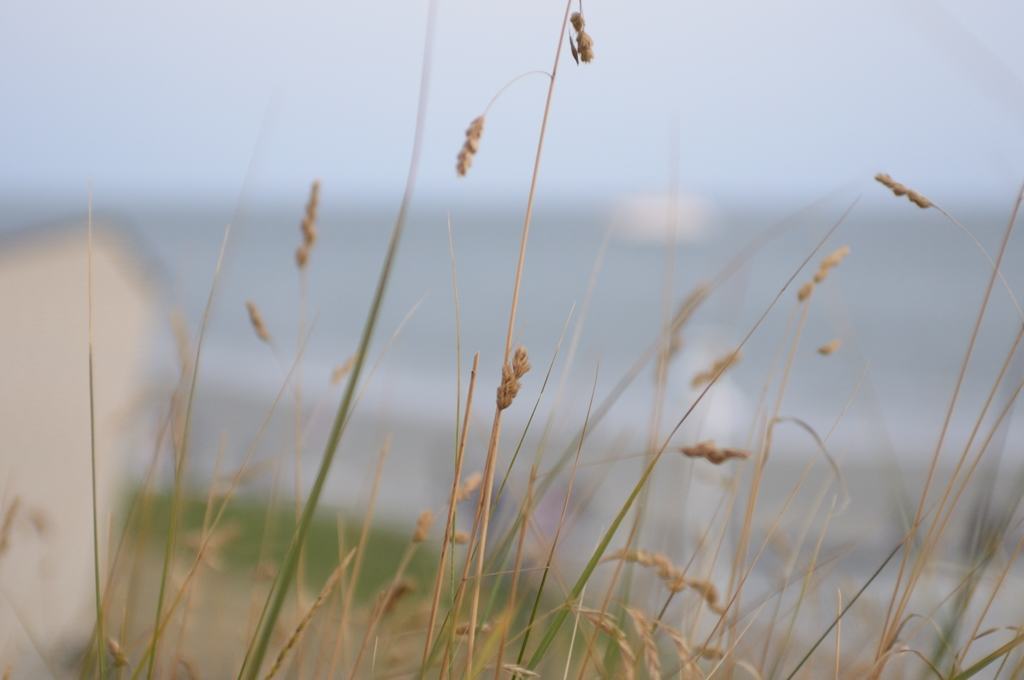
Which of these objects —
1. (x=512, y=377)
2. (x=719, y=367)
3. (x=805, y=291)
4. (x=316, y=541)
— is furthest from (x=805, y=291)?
(x=316, y=541)

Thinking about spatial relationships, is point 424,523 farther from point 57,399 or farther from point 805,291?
point 57,399

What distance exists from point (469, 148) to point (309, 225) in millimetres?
289

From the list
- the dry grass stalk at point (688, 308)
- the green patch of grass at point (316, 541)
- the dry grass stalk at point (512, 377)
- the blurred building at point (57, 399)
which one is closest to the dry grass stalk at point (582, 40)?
the dry grass stalk at point (512, 377)

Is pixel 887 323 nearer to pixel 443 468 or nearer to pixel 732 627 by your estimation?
pixel 443 468

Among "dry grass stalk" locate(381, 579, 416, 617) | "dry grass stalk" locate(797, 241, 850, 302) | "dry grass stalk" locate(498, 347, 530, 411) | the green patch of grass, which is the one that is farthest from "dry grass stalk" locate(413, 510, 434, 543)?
the green patch of grass

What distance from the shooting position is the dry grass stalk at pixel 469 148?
70 centimetres

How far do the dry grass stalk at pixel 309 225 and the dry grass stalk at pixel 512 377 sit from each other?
1.28 feet

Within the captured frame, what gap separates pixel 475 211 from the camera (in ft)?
133

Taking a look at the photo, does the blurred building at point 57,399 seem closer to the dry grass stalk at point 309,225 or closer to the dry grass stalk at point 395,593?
the dry grass stalk at point 309,225

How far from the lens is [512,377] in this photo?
0.60 metres

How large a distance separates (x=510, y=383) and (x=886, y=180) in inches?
16.2

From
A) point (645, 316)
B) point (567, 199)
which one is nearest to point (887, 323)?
point (645, 316)

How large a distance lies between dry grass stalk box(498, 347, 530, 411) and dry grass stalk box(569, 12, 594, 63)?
0.78 ft

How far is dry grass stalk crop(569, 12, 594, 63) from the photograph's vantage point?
71 cm
